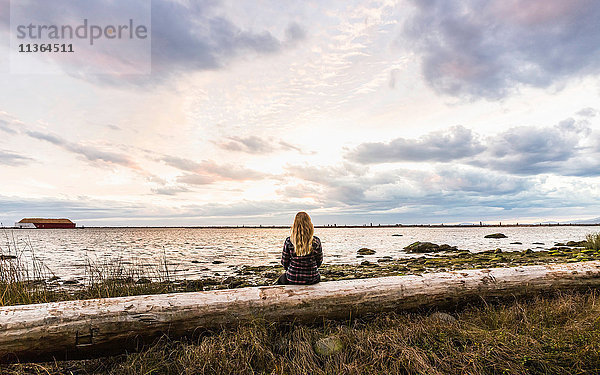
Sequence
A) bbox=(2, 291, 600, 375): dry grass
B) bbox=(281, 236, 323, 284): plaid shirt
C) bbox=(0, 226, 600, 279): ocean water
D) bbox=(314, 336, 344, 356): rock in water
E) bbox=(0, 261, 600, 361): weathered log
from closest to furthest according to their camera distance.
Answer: bbox=(2, 291, 600, 375): dry grass, bbox=(0, 261, 600, 361): weathered log, bbox=(314, 336, 344, 356): rock in water, bbox=(281, 236, 323, 284): plaid shirt, bbox=(0, 226, 600, 279): ocean water

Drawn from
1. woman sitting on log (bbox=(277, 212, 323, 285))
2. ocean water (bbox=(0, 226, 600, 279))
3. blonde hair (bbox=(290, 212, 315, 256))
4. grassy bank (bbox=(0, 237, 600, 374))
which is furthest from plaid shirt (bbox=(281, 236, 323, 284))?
ocean water (bbox=(0, 226, 600, 279))

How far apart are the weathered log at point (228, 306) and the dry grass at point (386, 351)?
26cm

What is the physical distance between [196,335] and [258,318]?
0.99 metres

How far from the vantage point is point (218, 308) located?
4.97 m

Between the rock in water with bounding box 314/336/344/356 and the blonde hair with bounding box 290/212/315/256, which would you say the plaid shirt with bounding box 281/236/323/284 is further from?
the rock in water with bounding box 314/336/344/356

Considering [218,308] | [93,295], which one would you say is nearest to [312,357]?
[218,308]

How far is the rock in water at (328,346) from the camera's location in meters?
4.39

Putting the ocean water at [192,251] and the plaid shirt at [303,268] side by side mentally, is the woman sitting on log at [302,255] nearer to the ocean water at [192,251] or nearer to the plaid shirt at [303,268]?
the plaid shirt at [303,268]

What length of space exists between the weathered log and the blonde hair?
70 centimetres

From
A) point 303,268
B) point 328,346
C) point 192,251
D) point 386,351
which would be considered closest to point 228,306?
point 303,268

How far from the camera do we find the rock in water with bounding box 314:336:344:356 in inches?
173

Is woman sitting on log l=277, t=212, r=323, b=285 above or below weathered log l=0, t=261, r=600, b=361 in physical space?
above

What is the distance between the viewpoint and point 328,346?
176 inches

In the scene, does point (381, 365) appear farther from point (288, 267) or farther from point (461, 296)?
point (461, 296)
